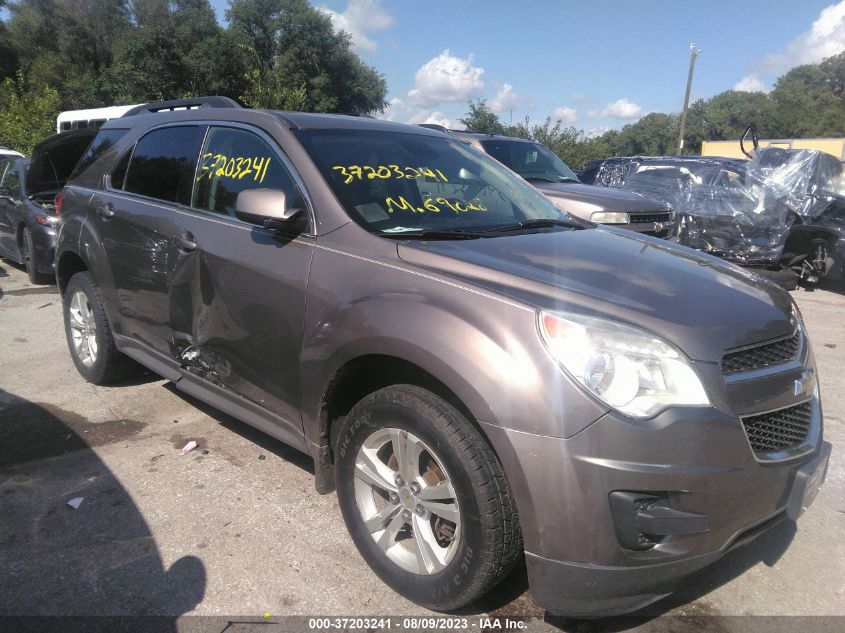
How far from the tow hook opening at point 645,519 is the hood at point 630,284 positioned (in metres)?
0.47

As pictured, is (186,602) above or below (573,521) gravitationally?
below

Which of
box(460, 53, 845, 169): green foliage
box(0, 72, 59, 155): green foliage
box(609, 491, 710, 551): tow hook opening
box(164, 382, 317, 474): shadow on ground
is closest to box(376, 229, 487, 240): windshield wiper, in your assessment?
box(609, 491, 710, 551): tow hook opening

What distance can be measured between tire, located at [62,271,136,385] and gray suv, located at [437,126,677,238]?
3.86 metres

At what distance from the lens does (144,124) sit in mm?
4133

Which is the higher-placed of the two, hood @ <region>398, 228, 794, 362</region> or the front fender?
hood @ <region>398, 228, 794, 362</region>

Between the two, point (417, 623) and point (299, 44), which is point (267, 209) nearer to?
point (417, 623)

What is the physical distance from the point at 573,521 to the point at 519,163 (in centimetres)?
721

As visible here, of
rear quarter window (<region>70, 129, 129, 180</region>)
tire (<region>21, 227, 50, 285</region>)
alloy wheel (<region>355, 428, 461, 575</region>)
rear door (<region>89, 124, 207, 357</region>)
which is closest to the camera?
alloy wheel (<region>355, 428, 461, 575</region>)

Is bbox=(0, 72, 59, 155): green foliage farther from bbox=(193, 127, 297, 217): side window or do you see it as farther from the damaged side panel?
the damaged side panel

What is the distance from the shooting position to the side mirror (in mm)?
2631

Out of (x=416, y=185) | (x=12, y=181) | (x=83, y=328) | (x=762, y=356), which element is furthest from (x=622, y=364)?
(x=12, y=181)

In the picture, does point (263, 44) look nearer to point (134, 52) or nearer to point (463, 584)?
point (134, 52)

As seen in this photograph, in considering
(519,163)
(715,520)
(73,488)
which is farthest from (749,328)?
(519,163)

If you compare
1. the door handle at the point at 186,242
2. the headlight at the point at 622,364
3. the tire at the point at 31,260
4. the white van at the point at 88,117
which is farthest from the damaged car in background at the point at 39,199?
the white van at the point at 88,117
